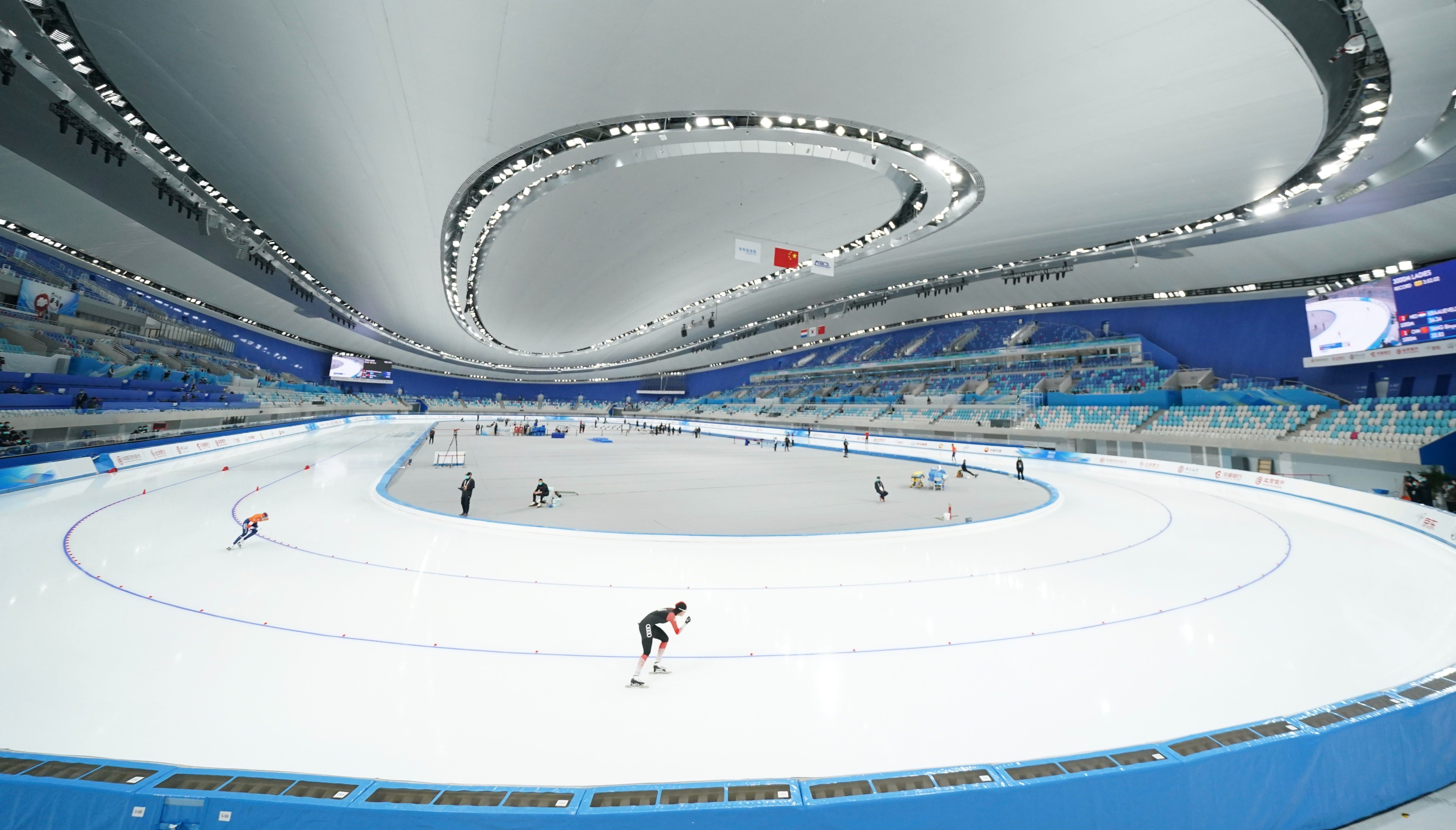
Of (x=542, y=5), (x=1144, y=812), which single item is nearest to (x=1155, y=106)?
(x=542, y=5)

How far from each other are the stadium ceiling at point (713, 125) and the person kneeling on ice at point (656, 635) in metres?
8.44

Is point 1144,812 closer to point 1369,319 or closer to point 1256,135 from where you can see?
point 1256,135

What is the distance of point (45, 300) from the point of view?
21.5 metres

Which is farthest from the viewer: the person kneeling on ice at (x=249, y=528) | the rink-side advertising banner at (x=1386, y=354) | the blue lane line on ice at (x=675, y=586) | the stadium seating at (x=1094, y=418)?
the stadium seating at (x=1094, y=418)

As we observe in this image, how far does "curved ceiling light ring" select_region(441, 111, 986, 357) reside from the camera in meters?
11.1

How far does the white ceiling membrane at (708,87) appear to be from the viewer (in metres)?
7.73

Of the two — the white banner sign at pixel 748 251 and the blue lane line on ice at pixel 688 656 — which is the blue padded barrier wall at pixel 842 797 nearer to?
the blue lane line on ice at pixel 688 656

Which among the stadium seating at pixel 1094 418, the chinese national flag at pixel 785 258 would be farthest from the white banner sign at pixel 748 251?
the stadium seating at pixel 1094 418

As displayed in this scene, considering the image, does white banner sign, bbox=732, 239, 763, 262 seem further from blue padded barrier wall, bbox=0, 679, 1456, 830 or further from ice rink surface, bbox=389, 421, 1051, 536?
blue padded barrier wall, bbox=0, 679, 1456, 830

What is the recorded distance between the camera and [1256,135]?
11.5 meters

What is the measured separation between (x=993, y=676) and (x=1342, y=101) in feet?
47.9

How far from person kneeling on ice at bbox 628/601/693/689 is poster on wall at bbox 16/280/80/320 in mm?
33173

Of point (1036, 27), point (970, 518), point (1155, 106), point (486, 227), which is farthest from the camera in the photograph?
point (486, 227)

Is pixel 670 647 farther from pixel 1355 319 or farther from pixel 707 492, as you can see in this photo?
pixel 1355 319
